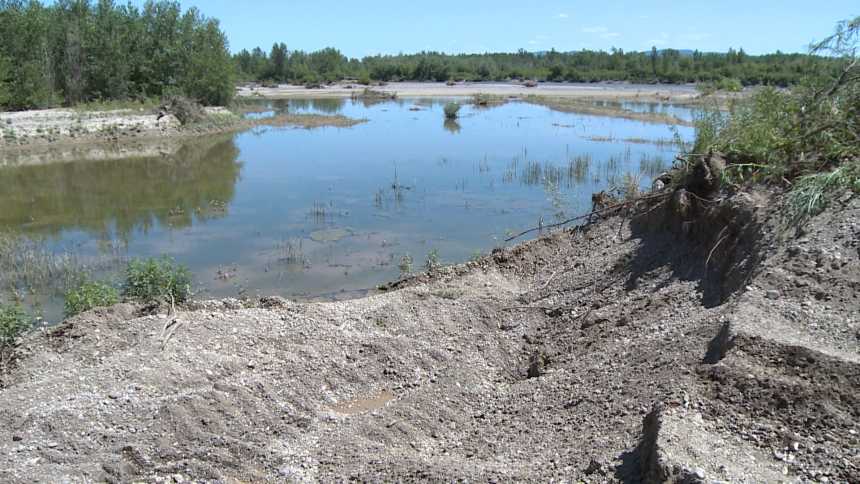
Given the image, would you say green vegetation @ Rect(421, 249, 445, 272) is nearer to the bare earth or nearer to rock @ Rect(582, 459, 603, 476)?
rock @ Rect(582, 459, 603, 476)

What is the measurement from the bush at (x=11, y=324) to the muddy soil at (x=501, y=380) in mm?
556

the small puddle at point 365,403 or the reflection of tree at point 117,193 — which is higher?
the reflection of tree at point 117,193

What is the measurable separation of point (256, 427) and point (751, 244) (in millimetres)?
4921

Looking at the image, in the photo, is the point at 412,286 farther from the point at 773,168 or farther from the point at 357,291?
the point at 773,168

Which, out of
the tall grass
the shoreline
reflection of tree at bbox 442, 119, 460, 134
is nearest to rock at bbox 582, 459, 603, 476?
the tall grass

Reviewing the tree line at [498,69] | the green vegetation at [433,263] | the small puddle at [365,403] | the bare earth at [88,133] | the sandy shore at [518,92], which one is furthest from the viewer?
the tree line at [498,69]

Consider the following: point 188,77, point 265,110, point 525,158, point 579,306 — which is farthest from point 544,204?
point 265,110

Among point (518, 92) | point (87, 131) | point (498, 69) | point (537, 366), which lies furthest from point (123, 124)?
point (498, 69)

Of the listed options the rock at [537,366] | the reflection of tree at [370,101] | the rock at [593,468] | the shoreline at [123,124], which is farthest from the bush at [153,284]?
the reflection of tree at [370,101]

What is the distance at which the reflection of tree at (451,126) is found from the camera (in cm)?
3259

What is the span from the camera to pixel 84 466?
474 centimetres

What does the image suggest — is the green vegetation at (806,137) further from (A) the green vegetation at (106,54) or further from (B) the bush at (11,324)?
(A) the green vegetation at (106,54)

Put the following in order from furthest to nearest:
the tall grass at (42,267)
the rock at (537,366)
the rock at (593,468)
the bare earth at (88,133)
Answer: the bare earth at (88,133) < the tall grass at (42,267) < the rock at (537,366) < the rock at (593,468)

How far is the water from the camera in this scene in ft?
38.8
